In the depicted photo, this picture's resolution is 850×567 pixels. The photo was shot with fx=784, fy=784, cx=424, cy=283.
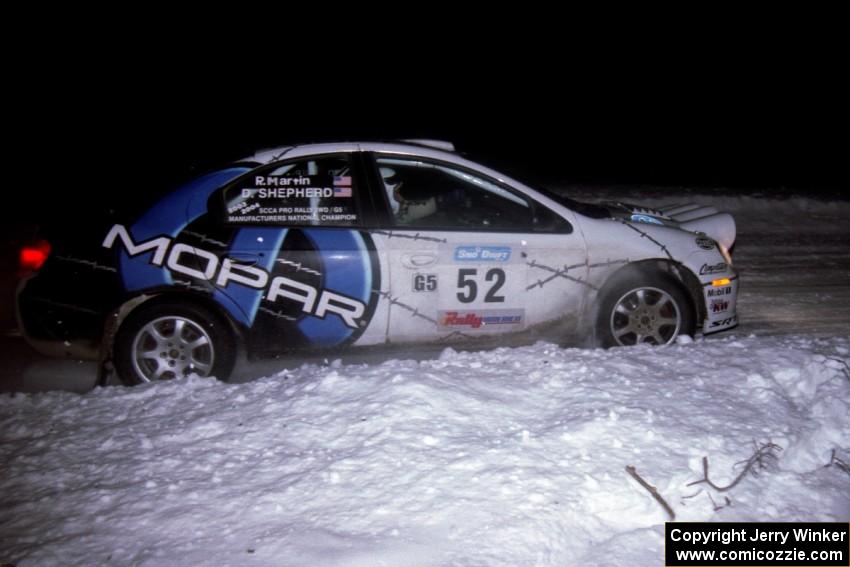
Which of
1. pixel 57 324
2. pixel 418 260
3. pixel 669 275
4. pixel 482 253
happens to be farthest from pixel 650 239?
pixel 57 324

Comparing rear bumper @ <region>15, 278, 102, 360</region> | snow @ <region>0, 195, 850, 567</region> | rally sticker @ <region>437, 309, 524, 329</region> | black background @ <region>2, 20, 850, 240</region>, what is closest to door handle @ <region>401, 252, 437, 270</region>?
rally sticker @ <region>437, 309, 524, 329</region>

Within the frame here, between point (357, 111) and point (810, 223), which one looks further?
point (357, 111)

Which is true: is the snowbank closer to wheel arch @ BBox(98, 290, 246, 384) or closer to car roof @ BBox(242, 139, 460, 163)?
wheel arch @ BBox(98, 290, 246, 384)

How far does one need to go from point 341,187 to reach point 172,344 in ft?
Answer: 4.95

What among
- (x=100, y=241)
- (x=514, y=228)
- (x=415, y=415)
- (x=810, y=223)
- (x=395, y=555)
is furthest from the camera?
(x=810, y=223)

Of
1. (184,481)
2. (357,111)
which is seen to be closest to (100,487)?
(184,481)

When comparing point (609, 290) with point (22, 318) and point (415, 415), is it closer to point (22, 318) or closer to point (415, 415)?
point (415, 415)

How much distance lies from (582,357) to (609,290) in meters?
0.60

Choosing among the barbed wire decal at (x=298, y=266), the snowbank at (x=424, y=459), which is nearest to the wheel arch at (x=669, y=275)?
the snowbank at (x=424, y=459)

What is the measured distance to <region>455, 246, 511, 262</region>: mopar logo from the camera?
5250 millimetres

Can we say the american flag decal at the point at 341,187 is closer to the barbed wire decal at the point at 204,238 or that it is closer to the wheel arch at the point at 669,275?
the barbed wire decal at the point at 204,238

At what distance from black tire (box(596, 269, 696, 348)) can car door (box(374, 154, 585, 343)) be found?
31 cm

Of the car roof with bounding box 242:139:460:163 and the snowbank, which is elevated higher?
the car roof with bounding box 242:139:460:163

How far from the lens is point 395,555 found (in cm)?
318
